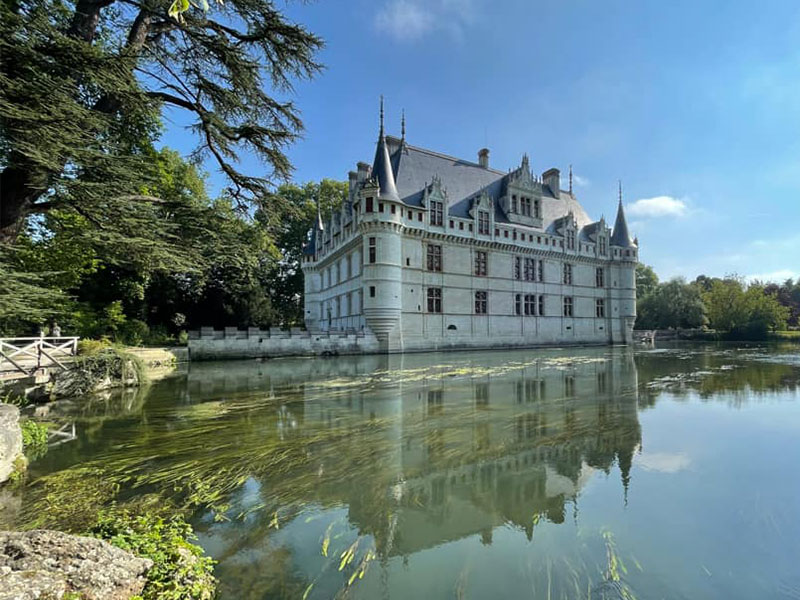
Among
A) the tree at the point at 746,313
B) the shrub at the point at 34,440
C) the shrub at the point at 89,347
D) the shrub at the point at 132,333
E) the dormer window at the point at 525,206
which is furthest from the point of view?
the tree at the point at 746,313

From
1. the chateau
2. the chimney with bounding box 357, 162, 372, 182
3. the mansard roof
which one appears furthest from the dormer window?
the chimney with bounding box 357, 162, 372, 182

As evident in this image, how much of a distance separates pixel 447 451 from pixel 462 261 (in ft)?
76.8

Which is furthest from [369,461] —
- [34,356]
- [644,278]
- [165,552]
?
[644,278]

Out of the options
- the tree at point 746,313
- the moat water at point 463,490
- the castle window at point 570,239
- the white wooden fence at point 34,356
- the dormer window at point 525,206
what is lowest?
the moat water at point 463,490

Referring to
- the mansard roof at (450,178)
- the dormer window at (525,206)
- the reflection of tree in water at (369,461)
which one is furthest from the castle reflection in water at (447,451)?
the dormer window at (525,206)

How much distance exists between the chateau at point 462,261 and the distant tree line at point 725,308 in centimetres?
1582

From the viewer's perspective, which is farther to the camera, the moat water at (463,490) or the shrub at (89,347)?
the shrub at (89,347)

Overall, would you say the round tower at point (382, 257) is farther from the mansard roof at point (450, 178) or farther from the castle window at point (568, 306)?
the castle window at point (568, 306)

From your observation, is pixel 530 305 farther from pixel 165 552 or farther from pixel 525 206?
pixel 165 552

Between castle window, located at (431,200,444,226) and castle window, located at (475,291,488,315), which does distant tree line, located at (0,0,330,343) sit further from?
castle window, located at (475,291,488,315)

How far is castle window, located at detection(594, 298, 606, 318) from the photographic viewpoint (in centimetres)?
3454

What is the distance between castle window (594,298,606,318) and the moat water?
27729mm

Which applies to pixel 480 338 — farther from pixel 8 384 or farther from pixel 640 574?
pixel 640 574

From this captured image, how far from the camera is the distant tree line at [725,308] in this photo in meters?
41.3
